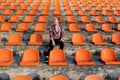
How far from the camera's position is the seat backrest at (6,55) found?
866 centimetres

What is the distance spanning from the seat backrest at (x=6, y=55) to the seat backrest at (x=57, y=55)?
1.48 metres

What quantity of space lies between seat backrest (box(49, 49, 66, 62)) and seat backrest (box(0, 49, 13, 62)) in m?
1.48

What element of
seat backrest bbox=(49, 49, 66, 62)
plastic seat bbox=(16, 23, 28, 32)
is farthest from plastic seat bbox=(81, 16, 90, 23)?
seat backrest bbox=(49, 49, 66, 62)

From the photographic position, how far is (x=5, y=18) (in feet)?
47.0

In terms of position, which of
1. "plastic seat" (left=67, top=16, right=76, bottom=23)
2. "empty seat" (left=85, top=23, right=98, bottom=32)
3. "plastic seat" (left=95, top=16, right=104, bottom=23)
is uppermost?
"plastic seat" (left=67, top=16, right=76, bottom=23)

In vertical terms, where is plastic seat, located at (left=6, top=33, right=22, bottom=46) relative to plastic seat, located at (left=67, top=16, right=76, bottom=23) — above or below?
above

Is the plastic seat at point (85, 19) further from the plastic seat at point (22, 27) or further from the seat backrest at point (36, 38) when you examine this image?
the seat backrest at point (36, 38)

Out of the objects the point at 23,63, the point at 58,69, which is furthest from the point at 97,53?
the point at 23,63

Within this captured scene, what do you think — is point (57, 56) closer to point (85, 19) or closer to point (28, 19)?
point (28, 19)

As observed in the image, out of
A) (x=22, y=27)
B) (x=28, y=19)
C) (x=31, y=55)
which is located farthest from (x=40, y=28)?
(x=31, y=55)

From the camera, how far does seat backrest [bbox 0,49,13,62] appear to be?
28.4 ft

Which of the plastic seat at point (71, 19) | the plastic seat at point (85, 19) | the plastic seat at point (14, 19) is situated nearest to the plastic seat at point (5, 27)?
the plastic seat at point (14, 19)

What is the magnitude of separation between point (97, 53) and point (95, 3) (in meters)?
9.82

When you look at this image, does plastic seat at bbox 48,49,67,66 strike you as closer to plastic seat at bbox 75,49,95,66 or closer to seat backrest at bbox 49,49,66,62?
seat backrest at bbox 49,49,66,62
